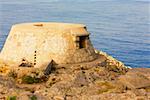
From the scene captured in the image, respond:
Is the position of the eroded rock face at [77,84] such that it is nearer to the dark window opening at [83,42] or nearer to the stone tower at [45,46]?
the stone tower at [45,46]

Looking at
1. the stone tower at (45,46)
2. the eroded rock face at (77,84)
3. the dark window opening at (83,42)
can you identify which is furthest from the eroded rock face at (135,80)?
the dark window opening at (83,42)

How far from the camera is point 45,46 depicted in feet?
102

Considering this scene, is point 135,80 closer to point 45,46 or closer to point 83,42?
point 83,42

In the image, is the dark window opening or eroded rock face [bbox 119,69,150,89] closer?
eroded rock face [bbox 119,69,150,89]

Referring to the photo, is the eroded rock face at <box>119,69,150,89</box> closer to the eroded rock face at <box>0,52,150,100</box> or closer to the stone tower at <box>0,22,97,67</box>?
the eroded rock face at <box>0,52,150,100</box>

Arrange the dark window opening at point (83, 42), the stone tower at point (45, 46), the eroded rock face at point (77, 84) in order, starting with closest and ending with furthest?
the eroded rock face at point (77, 84) → the stone tower at point (45, 46) → the dark window opening at point (83, 42)

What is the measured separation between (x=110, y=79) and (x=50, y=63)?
4521 millimetres

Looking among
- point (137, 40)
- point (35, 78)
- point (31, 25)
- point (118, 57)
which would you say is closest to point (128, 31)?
point (137, 40)

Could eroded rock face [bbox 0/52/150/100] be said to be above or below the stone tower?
below

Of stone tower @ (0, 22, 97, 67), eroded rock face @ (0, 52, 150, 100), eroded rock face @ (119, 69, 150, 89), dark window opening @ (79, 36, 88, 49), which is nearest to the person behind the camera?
eroded rock face @ (0, 52, 150, 100)

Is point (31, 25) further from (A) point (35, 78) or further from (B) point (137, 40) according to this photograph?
(B) point (137, 40)

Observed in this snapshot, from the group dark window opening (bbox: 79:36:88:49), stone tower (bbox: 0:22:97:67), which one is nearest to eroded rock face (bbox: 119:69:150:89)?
stone tower (bbox: 0:22:97:67)

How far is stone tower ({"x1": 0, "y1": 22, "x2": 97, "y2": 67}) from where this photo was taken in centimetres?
3108

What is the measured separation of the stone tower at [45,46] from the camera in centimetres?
3108
